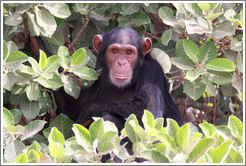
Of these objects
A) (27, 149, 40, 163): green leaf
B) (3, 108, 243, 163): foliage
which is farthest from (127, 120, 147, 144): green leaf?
(27, 149, 40, 163): green leaf

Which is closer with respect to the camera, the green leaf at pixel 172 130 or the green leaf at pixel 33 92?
the green leaf at pixel 172 130

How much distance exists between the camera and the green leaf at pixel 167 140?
3.60 m

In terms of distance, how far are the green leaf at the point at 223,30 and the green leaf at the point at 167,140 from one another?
188 cm

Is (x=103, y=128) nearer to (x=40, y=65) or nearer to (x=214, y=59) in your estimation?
(x=40, y=65)

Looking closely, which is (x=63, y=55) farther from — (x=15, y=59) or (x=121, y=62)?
(x=121, y=62)

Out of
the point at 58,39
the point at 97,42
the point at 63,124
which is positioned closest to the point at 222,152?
the point at 63,124

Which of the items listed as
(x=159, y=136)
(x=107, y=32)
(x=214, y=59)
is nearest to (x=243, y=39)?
(x=214, y=59)

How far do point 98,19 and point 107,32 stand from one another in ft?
1.47

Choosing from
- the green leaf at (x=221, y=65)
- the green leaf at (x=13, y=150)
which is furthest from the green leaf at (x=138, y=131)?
the green leaf at (x=221, y=65)

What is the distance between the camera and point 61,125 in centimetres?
551

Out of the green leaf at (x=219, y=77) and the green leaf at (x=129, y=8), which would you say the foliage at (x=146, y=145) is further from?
the green leaf at (x=129, y=8)

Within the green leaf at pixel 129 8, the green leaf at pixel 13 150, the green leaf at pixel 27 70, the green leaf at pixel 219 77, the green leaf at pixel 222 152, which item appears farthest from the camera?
the green leaf at pixel 129 8

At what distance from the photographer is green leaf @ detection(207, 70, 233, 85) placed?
5270 mm

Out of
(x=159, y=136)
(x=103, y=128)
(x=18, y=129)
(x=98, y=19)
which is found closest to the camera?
(x=159, y=136)
